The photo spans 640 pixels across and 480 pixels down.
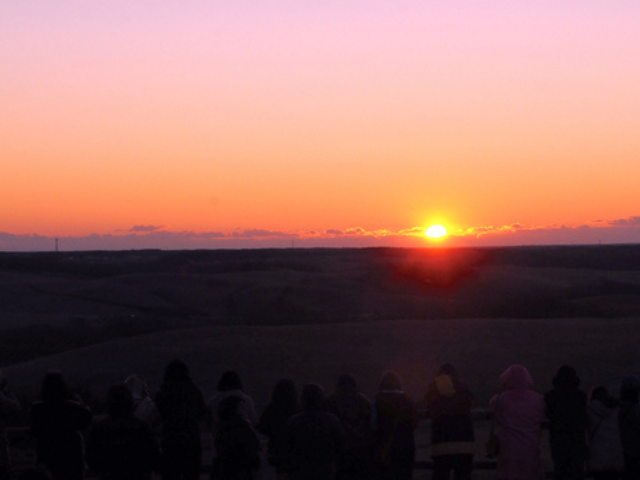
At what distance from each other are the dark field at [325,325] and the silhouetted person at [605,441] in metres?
10.7

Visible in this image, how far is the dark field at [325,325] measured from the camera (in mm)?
23203

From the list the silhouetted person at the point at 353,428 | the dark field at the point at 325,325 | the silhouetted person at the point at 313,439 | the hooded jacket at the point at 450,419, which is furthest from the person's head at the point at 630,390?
the dark field at the point at 325,325

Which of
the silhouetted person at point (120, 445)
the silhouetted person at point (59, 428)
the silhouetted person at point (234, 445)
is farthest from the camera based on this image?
the silhouetted person at point (59, 428)

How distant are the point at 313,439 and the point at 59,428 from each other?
2183 millimetres

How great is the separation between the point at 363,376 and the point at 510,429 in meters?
13.6

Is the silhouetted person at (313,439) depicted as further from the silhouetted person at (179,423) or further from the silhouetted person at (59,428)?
the silhouetted person at (59,428)

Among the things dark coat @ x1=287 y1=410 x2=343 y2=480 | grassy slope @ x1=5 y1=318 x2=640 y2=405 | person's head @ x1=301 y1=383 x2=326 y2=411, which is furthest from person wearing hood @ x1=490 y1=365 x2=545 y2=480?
grassy slope @ x1=5 y1=318 x2=640 y2=405

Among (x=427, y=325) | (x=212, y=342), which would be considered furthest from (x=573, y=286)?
(x=212, y=342)

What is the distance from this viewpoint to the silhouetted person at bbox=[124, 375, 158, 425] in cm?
838

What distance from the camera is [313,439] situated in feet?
26.7

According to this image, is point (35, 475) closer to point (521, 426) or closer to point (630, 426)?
point (521, 426)

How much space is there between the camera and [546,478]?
410 inches

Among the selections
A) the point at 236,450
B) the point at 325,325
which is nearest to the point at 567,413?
the point at 236,450

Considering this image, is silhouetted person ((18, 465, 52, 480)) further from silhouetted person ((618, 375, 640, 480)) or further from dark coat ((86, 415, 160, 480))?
silhouetted person ((618, 375, 640, 480))
